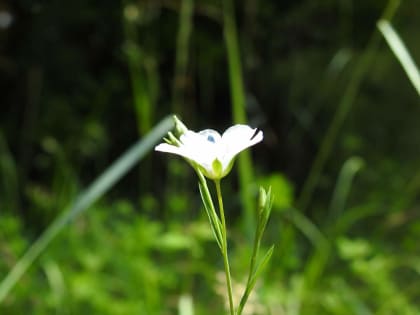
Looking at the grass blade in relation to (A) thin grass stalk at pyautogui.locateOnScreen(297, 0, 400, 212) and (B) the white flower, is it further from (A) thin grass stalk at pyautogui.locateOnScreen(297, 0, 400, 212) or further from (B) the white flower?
(B) the white flower

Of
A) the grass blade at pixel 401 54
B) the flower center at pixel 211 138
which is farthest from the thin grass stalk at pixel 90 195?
the flower center at pixel 211 138

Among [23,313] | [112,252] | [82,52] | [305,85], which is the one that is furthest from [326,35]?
[23,313]

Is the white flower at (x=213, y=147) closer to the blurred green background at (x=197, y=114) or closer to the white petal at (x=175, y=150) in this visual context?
the white petal at (x=175, y=150)

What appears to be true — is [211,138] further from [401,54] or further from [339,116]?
[339,116]

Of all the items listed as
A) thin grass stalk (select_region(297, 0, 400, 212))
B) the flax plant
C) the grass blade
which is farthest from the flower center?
thin grass stalk (select_region(297, 0, 400, 212))

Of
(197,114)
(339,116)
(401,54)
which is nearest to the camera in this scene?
(401,54)

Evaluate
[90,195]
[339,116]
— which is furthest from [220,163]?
[339,116]

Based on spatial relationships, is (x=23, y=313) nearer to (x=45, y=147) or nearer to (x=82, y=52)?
(x=45, y=147)

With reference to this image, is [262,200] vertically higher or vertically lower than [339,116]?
lower
